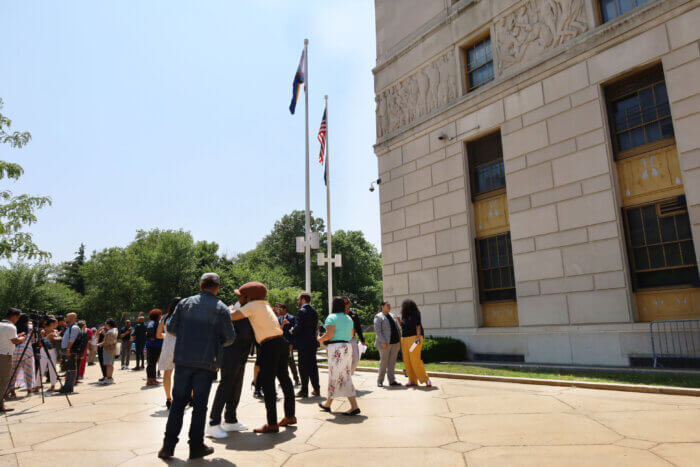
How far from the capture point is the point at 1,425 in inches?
275

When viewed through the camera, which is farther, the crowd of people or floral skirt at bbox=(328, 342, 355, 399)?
floral skirt at bbox=(328, 342, 355, 399)

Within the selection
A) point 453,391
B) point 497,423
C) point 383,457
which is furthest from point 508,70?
point 383,457

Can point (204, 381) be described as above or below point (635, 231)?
below

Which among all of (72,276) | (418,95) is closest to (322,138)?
(418,95)

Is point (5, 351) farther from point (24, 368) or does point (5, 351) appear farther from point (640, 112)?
point (640, 112)

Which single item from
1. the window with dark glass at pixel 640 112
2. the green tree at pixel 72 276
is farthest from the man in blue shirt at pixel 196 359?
the green tree at pixel 72 276

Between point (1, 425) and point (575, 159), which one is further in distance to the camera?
point (575, 159)

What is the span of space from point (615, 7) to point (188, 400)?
612 inches

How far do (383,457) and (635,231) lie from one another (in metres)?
11.2

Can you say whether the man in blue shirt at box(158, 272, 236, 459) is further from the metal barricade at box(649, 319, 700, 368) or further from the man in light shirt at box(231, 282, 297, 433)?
the metal barricade at box(649, 319, 700, 368)

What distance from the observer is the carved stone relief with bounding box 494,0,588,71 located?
45.0 feet

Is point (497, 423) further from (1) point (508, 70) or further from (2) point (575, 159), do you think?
(1) point (508, 70)

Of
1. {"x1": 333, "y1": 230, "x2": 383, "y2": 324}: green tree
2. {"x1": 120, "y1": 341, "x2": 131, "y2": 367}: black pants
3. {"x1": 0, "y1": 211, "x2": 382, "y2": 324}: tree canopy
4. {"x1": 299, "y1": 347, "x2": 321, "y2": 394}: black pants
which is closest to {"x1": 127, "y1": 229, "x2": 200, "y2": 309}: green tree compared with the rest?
{"x1": 0, "y1": 211, "x2": 382, "y2": 324}: tree canopy

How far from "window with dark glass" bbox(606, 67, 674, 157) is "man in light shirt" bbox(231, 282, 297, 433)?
38.6 ft
